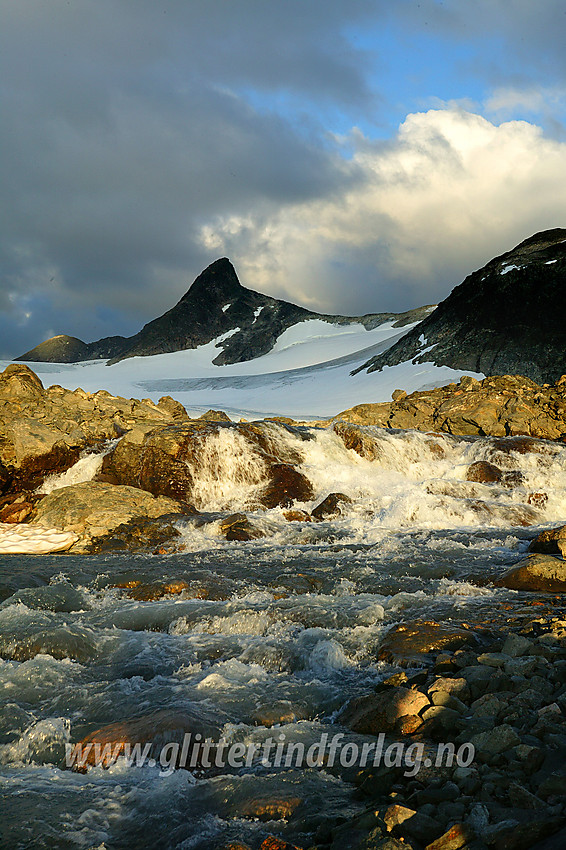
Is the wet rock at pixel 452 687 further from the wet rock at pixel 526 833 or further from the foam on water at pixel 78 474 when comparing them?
the foam on water at pixel 78 474

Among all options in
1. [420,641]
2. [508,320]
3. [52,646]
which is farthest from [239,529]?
[508,320]

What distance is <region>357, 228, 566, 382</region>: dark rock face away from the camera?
126 feet

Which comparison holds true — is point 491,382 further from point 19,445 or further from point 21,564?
point 21,564

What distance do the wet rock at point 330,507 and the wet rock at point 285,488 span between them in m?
1.20

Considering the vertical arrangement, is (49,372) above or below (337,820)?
above

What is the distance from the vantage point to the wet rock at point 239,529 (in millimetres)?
11953

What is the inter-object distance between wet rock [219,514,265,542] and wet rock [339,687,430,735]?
26.0 ft

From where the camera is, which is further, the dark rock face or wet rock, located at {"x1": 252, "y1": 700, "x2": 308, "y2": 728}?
the dark rock face

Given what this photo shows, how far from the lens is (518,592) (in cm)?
716

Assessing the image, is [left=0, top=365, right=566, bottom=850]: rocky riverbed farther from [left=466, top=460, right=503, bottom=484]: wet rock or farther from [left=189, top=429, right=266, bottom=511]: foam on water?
[left=466, top=460, right=503, bottom=484]: wet rock

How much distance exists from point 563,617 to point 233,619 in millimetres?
3653

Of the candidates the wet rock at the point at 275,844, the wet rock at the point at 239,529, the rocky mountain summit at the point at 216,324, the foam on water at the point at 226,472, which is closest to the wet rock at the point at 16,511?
the foam on water at the point at 226,472

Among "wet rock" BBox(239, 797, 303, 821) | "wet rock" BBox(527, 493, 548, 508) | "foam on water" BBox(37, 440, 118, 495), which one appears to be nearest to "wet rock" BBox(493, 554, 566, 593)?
"wet rock" BBox(239, 797, 303, 821)

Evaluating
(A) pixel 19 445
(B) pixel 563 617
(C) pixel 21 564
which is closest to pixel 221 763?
(B) pixel 563 617
